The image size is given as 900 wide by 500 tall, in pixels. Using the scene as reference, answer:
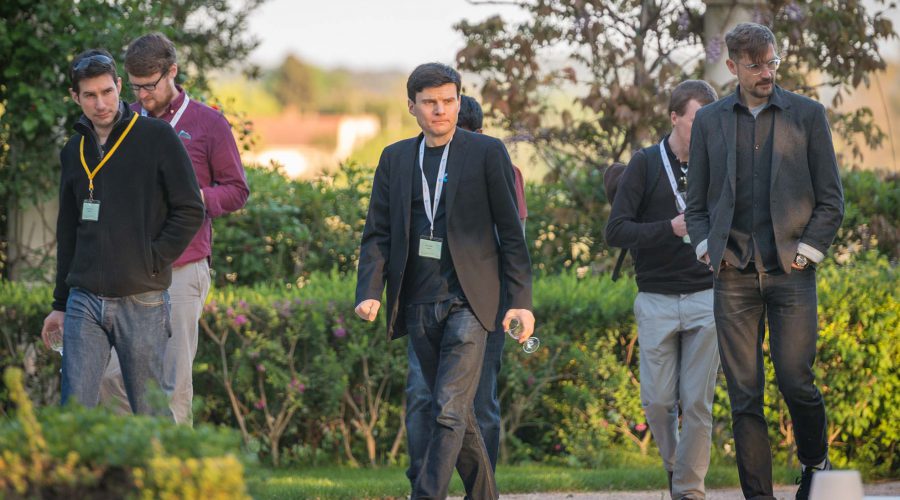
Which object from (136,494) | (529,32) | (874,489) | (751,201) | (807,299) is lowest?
(874,489)

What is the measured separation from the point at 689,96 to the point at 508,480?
252cm

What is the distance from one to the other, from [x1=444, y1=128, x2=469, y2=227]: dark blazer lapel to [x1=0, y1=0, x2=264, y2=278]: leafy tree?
4772mm

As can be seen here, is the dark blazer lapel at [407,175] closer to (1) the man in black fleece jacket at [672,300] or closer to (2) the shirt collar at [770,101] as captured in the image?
(1) the man in black fleece jacket at [672,300]

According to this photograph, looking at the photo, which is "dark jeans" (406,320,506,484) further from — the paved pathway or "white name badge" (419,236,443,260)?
the paved pathway

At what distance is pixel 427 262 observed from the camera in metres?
5.52

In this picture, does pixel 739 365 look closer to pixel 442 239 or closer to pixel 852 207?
pixel 442 239

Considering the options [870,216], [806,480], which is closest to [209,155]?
[806,480]

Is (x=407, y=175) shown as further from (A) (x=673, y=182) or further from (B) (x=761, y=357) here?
(B) (x=761, y=357)

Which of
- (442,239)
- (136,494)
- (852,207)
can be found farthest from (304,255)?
(136,494)

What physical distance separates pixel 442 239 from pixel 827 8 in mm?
5960

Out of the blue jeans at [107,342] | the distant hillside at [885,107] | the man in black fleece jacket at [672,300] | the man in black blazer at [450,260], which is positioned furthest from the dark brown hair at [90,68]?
the distant hillside at [885,107]

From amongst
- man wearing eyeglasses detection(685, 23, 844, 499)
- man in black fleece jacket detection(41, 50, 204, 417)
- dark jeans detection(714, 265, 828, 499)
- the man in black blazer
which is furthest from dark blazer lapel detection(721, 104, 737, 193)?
man in black fleece jacket detection(41, 50, 204, 417)

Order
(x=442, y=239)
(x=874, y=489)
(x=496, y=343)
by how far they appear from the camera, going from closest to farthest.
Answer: (x=442, y=239), (x=496, y=343), (x=874, y=489)

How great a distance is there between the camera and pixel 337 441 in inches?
335
